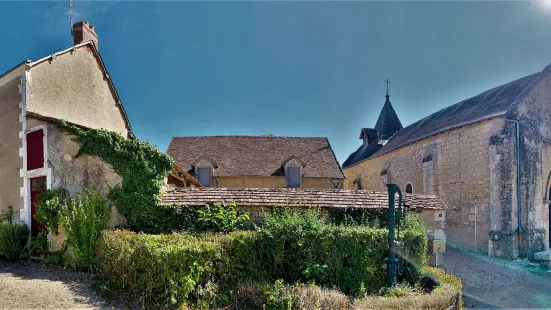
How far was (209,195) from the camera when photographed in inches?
361

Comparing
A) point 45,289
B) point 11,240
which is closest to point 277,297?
point 45,289

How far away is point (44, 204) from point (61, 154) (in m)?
1.25

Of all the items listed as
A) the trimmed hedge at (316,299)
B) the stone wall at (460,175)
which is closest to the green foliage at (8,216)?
the trimmed hedge at (316,299)

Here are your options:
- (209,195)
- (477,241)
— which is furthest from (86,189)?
(477,241)

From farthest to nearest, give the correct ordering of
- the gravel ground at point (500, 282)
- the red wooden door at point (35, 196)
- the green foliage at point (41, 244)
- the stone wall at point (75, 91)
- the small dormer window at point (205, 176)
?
the small dormer window at point (205, 176)
the stone wall at point (75, 91)
the gravel ground at point (500, 282)
the red wooden door at point (35, 196)
the green foliage at point (41, 244)

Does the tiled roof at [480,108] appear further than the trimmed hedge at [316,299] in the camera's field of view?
Yes

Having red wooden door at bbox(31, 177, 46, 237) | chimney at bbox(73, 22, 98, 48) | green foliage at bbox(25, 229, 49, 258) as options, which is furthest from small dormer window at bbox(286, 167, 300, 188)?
green foliage at bbox(25, 229, 49, 258)

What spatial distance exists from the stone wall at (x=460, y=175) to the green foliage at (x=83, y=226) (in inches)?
546

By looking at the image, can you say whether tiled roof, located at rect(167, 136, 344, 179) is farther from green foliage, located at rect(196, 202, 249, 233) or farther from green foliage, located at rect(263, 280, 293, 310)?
green foliage, located at rect(263, 280, 293, 310)

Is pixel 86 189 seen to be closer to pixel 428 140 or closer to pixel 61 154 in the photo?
pixel 61 154

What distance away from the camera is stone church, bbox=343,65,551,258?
42.8ft

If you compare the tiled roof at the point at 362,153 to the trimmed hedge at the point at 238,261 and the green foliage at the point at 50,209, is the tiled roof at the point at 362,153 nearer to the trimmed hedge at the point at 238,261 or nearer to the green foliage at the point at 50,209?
the trimmed hedge at the point at 238,261

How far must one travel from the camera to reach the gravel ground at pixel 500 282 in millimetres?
8875

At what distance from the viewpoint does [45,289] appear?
609 cm
